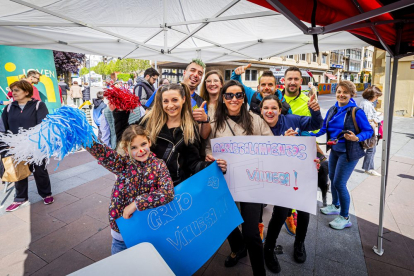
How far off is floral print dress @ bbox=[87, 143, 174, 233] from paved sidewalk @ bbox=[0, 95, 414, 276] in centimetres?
119

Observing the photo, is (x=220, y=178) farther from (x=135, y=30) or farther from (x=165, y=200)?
(x=135, y=30)

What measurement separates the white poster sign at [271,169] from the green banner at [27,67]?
15.8 ft

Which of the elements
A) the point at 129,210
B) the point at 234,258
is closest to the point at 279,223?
the point at 234,258

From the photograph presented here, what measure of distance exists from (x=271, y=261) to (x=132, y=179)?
1.64 metres

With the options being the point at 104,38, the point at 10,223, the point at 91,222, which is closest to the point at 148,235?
the point at 91,222

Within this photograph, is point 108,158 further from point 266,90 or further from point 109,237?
point 266,90

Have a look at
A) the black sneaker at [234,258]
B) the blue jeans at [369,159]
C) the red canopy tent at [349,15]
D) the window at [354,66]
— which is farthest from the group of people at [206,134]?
the window at [354,66]

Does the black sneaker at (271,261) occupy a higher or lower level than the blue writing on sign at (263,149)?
lower

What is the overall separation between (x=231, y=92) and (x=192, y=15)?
9.67 feet

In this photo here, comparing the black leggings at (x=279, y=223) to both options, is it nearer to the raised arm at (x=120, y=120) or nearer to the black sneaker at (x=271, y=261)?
the black sneaker at (x=271, y=261)

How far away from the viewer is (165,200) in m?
→ 1.59

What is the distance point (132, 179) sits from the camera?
1.69 metres

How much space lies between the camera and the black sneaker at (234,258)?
233cm

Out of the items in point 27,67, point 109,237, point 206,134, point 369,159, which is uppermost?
point 27,67
